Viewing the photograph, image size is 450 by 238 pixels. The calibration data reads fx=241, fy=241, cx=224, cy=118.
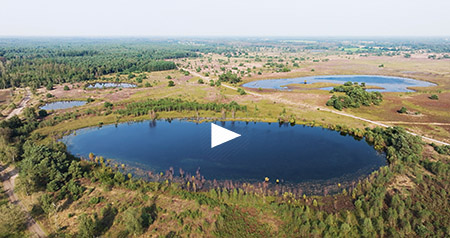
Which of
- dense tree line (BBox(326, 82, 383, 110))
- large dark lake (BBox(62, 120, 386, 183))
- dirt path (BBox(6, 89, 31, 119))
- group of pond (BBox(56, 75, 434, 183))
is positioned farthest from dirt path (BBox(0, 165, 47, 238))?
dense tree line (BBox(326, 82, 383, 110))

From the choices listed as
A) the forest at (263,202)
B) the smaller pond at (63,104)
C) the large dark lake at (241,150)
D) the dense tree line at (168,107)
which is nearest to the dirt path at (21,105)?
the smaller pond at (63,104)

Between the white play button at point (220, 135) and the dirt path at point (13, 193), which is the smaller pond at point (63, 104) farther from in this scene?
the white play button at point (220, 135)

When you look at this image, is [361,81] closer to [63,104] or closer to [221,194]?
[221,194]

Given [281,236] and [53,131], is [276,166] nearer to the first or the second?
[281,236]

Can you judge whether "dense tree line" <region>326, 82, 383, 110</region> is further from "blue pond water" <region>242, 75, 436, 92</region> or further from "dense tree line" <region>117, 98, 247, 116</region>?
"blue pond water" <region>242, 75, 436, 92</region>

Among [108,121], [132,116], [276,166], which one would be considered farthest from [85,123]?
[276,166]

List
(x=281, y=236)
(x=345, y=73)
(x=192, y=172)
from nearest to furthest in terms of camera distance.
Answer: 1. (x=281, y=236)
2. (x=192, y=172)
3. (x=345, y=73)
